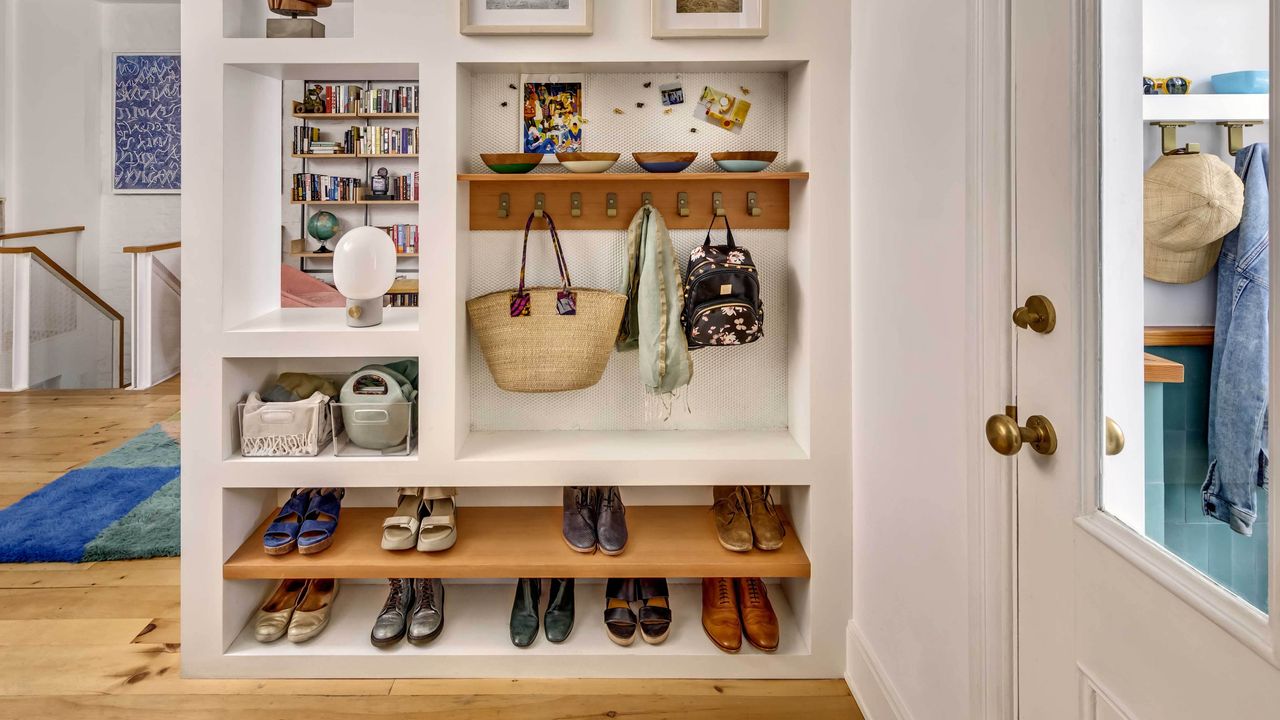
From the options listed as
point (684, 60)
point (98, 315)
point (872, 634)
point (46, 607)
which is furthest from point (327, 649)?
point (98, 315)

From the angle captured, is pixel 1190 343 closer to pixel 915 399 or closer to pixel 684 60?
pixel 915 399

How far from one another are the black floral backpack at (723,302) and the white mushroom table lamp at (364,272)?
75 cm

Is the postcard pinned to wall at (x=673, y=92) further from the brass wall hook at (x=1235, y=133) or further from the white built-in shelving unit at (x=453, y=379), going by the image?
the brass wall hook at (x=1235, y=133)

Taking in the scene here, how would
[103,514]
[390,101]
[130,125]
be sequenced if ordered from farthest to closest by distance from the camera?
[130,125], [390,101], [103,514]

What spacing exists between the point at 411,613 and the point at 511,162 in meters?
1.19

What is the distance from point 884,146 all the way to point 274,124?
1.65 m

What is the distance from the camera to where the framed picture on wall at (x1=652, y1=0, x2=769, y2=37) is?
6.30 ft

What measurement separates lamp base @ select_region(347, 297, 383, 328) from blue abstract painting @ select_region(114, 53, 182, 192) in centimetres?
628

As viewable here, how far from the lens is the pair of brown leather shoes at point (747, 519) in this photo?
2.04 metres

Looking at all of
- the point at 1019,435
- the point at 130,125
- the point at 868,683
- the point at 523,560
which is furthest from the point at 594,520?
the point at 130,125

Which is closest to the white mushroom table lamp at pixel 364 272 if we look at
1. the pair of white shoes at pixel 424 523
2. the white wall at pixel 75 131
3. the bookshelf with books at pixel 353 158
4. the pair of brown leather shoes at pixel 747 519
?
the pair of white shoes at pixel 424 523

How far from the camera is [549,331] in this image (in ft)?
6.77

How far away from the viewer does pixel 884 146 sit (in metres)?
1.71

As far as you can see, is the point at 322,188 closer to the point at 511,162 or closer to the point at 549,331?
the point at 511,162
